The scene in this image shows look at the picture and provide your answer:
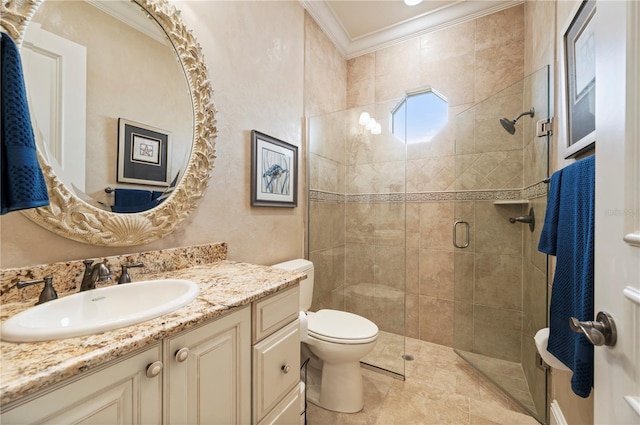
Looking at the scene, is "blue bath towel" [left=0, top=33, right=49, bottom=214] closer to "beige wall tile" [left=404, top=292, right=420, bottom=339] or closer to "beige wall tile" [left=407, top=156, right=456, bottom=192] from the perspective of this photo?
"beige wall tile" [left=407, top=156, right=456, bottom=192]

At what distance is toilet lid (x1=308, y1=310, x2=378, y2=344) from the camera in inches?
60.9

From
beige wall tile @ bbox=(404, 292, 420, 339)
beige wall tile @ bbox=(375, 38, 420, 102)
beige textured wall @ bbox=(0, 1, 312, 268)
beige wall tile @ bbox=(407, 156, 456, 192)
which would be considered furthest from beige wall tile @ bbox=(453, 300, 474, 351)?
beige wall tile @ bbox=(375, 38, 420, 102)

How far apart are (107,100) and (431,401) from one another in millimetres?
2345

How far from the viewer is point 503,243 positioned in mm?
1946

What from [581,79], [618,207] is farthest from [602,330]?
[581,79]

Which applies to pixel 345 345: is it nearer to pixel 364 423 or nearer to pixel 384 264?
pixel 364 423

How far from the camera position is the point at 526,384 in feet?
5.73

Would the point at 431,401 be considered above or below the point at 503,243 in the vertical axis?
below

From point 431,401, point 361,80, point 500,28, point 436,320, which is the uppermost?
point 500,28

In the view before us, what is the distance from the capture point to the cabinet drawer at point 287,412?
104cm

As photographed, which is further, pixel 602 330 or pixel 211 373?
pixel 211 373

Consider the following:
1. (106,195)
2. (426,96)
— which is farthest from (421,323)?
(106,195)

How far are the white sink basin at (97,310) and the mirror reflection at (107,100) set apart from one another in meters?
0.33

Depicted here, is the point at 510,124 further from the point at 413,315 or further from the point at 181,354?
the point at 181,354
